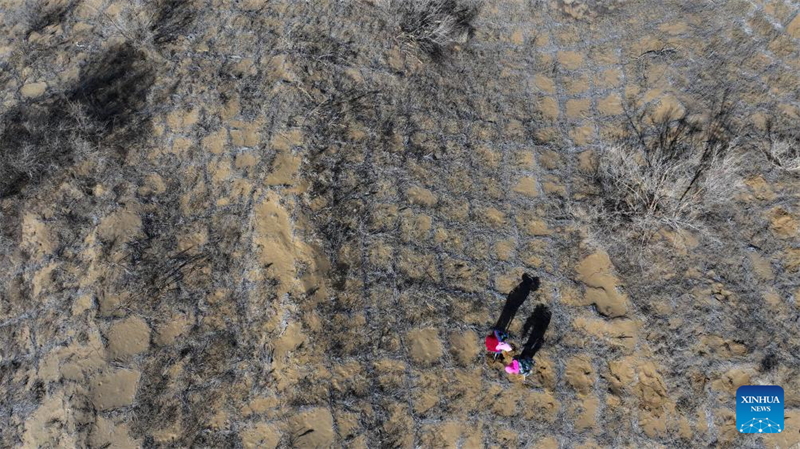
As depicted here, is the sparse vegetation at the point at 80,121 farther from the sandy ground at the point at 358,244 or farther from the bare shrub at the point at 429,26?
the bare shrub at the point at 429,26

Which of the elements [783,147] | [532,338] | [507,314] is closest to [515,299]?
[507,314]

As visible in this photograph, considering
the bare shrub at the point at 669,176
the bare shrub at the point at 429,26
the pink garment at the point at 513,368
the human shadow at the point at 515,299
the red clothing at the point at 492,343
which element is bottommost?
the pink garment at the point at 513,368

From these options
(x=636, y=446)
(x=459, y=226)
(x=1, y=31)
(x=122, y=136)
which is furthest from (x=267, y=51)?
(x=636, y=446)

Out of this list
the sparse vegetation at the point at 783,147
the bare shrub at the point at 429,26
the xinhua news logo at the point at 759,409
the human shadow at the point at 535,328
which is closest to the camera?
the xinhua news logo at the point at 759,409

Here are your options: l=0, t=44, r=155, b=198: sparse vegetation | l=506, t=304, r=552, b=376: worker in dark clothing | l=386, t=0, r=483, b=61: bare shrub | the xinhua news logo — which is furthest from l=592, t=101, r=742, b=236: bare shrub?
l=0, t=44, r=155, b=198: sparse vegetation

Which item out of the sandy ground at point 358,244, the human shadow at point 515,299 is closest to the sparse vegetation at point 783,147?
the sandy ground at point 358,244

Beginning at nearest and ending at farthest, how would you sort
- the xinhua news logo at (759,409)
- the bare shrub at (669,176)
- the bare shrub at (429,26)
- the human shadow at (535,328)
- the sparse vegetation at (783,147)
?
the xinhua news logo at (759,409) → the human shadow at (535,328) → the bare shrub at (669,176) → the sparse vegetation at (783,147) → the bare shrub at (429,26)

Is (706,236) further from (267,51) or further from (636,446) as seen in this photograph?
(267,51)
